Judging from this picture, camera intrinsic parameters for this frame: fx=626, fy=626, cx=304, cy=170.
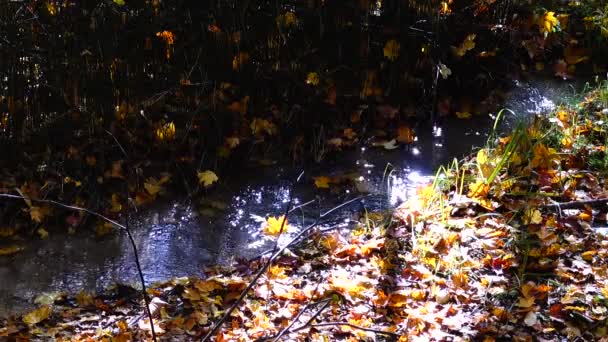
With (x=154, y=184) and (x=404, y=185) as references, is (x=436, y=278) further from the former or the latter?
(x=154, y=184)

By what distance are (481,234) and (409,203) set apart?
0.64 m

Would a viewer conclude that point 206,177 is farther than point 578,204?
Yes

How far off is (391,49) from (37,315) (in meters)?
3.59

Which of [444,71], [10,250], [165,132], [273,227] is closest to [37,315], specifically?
[10,250]

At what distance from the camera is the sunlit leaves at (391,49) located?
5.58 meters

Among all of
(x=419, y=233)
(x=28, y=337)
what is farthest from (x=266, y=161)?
(x=28, y=337)

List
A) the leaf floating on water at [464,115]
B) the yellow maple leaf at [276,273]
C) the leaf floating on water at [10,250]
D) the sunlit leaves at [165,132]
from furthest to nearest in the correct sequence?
1. the leaf floating on water at [464,115]
2. the sunlit leaves at [165,132]
3. the leaf floating on water at [10,250]
4. the yellow maple leaf at [276,273]

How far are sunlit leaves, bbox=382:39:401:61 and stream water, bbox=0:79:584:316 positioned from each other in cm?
76

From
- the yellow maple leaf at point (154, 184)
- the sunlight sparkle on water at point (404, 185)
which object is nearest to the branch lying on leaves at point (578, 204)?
the sunlight sparkle on water at point (404, 185)

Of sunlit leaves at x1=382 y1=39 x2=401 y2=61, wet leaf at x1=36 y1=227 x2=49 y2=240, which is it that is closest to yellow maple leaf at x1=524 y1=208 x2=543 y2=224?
sunlit leaves at x1=382 y1=39 x2=401 y2=61

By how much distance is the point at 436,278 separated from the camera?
387 cm

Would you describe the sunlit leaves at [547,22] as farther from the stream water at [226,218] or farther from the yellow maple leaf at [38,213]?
the yellow maple leaf at [38,213]

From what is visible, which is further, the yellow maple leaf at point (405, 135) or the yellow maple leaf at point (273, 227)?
the yellow maple leaf at point (405, 135)

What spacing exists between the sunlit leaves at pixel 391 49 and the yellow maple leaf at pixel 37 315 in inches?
136
